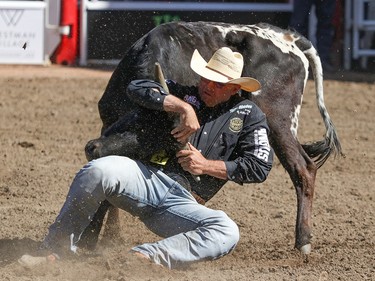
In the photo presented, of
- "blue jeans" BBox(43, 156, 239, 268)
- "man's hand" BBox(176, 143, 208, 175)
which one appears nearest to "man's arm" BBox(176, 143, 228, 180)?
"man's hand" BBox(176, 143, 208, 175)

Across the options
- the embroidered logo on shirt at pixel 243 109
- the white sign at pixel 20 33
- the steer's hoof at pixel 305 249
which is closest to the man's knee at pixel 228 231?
the embroidered logo on shirt at pixel 243 109

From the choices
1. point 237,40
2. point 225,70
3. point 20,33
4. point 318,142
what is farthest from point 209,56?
point 20,33

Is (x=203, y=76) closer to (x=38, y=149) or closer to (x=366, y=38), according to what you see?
(x=38, y=149)

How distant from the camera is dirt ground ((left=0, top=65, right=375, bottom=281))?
19.4 ft

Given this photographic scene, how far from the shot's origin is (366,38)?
577 inches

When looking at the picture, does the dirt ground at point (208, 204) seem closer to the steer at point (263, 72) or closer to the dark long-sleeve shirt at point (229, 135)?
the steer at point (263, 72)

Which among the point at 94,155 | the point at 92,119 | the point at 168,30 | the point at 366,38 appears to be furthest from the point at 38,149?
the point at 366,38

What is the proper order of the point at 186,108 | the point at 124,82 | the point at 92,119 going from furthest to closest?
the point at 92,119 → the point at 124,82 → the point at 186,108

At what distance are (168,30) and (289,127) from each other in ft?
3.55

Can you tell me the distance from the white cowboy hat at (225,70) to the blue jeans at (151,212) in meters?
0.62

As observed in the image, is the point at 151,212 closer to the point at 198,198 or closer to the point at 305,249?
the point at 198,198

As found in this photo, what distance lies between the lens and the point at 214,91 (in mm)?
5770

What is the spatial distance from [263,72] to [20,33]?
6.95 meters

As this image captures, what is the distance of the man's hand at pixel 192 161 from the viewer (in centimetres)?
562
